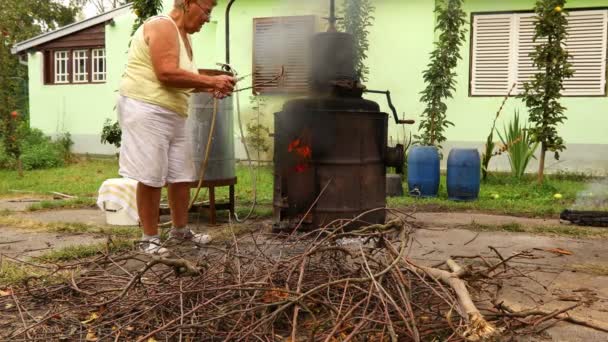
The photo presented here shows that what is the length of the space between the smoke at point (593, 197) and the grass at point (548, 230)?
1.41 metres

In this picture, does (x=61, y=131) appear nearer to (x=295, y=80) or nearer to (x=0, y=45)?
(x=0, y=45)

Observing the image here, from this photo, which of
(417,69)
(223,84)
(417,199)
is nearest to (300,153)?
(223,84)

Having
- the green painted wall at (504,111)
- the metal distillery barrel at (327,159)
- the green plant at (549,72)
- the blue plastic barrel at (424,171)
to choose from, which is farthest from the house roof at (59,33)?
the metal distillery barrel at (327,159)

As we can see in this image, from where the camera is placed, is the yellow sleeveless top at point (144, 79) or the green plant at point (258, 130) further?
the green plant at point (258, 130)

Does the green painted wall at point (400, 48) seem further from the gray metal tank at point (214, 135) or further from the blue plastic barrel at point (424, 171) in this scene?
the gray metal tank at point (214, 135)

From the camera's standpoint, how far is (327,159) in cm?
435

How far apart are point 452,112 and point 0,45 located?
25.5 feet

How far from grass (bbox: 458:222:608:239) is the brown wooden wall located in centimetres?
1164

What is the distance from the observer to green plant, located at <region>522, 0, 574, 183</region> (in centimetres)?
769

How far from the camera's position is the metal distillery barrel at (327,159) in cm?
432

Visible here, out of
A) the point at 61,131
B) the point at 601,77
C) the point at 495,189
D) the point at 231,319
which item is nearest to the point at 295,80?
the point at 231,319

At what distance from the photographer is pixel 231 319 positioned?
2.28m

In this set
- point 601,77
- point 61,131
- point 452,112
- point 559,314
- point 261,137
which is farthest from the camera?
point 61,131

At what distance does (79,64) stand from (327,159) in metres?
12.2
